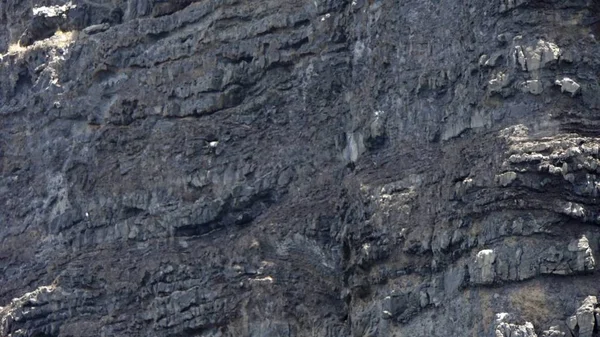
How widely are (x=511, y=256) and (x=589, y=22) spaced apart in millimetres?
6295

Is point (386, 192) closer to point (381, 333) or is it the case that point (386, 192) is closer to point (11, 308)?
point (381, 333)

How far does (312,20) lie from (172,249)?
22.1ft

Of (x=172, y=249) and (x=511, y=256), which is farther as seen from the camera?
(x=172, y=249)

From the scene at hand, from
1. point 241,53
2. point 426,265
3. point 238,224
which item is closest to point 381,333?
point 426,265

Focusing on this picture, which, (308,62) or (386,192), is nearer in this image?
(386,192)

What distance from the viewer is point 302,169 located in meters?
58.1

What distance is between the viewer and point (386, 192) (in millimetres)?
55469

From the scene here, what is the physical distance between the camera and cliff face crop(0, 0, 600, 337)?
5256 cm

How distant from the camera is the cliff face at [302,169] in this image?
2069 inches

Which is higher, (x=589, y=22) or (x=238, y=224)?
(x=589, y=22)

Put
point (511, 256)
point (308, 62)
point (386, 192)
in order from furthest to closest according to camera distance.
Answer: point (308, 62) → point (386, 192) → point (511, 256)

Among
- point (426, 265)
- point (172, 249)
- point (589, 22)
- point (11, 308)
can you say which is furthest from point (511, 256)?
point (11, 308)

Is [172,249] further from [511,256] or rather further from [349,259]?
[511,256]

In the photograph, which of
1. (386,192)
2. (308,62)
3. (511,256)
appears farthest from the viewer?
(308,62)
